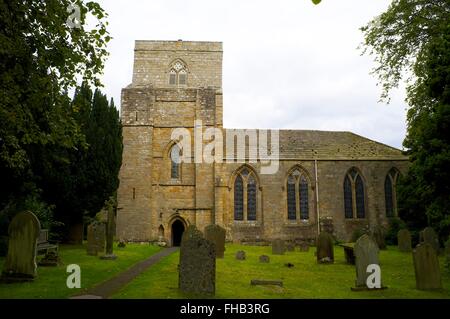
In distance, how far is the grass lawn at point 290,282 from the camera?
29.2 ft

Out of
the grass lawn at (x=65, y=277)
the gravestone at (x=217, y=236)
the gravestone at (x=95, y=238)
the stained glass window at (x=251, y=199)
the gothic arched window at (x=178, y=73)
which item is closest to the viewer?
the grass lawn at (x=65, y=277)

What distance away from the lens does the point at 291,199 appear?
93.2 ft

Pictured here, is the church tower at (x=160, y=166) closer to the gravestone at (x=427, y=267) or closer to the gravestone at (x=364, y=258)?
the gravestone at (x=364, y=258)

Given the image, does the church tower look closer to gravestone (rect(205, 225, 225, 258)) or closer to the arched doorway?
the arched doorway

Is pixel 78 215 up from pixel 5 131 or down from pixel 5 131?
down

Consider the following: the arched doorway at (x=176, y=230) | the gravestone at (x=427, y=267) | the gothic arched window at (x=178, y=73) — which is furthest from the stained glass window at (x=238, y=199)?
the gravestone at (x=427, y=267)

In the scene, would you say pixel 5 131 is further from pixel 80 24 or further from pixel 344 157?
pixel 344 157

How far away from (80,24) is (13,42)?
4.84 feet

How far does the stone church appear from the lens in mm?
26250

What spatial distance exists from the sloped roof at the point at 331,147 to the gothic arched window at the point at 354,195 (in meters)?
1.39

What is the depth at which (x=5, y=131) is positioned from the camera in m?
9.76

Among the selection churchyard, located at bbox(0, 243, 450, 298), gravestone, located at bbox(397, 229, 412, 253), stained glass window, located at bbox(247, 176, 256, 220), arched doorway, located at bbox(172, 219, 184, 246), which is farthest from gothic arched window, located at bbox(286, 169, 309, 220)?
churchyard, located at bbox(0, 243, 450, 298)

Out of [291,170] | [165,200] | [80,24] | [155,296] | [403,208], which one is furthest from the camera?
[291,170]
